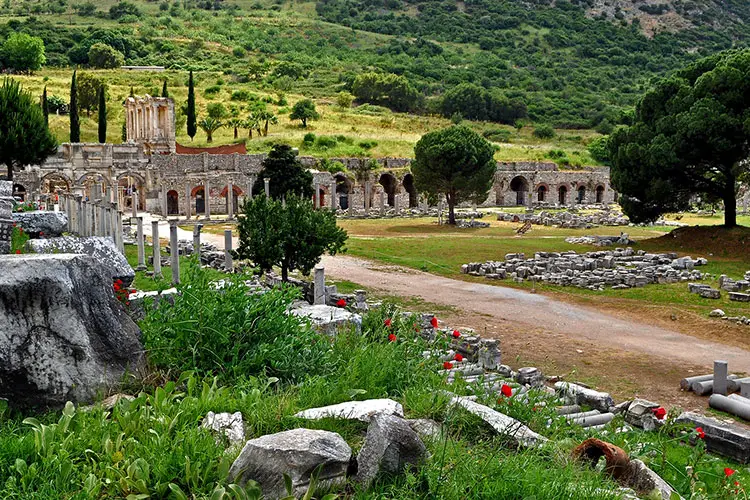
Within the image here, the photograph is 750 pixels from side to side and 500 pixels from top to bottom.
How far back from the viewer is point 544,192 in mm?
71250

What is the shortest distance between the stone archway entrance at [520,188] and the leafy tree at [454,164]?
79.8ft

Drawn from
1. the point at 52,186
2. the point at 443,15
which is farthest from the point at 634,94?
the point at 52,186

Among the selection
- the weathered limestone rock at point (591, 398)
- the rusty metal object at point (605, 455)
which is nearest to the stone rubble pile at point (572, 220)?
the weathered limestone rock at point (591, 398)

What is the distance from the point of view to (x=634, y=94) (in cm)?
11381

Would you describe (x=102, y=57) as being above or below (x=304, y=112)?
above

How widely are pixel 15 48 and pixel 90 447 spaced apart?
9298 cm

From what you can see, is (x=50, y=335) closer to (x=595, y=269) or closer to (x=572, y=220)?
(x=595, y=269)

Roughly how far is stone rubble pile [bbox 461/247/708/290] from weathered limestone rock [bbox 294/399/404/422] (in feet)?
62.7

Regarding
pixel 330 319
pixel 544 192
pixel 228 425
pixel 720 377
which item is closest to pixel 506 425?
pixel 228 425

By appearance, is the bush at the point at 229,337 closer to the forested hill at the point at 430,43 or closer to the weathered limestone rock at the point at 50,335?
the weathered limestone rock at the point at 50,335

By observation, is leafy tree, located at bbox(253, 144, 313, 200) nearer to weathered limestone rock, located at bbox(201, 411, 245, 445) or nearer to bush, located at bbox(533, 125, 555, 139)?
weathered limestone rock, located at bbox(201, 411, 245, 445)

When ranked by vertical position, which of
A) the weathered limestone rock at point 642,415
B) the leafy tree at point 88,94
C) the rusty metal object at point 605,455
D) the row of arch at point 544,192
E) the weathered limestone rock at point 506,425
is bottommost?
the weathered limestone rock at point 642,415

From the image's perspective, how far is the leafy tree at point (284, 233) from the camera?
1959cm

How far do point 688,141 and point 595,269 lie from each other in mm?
7146
